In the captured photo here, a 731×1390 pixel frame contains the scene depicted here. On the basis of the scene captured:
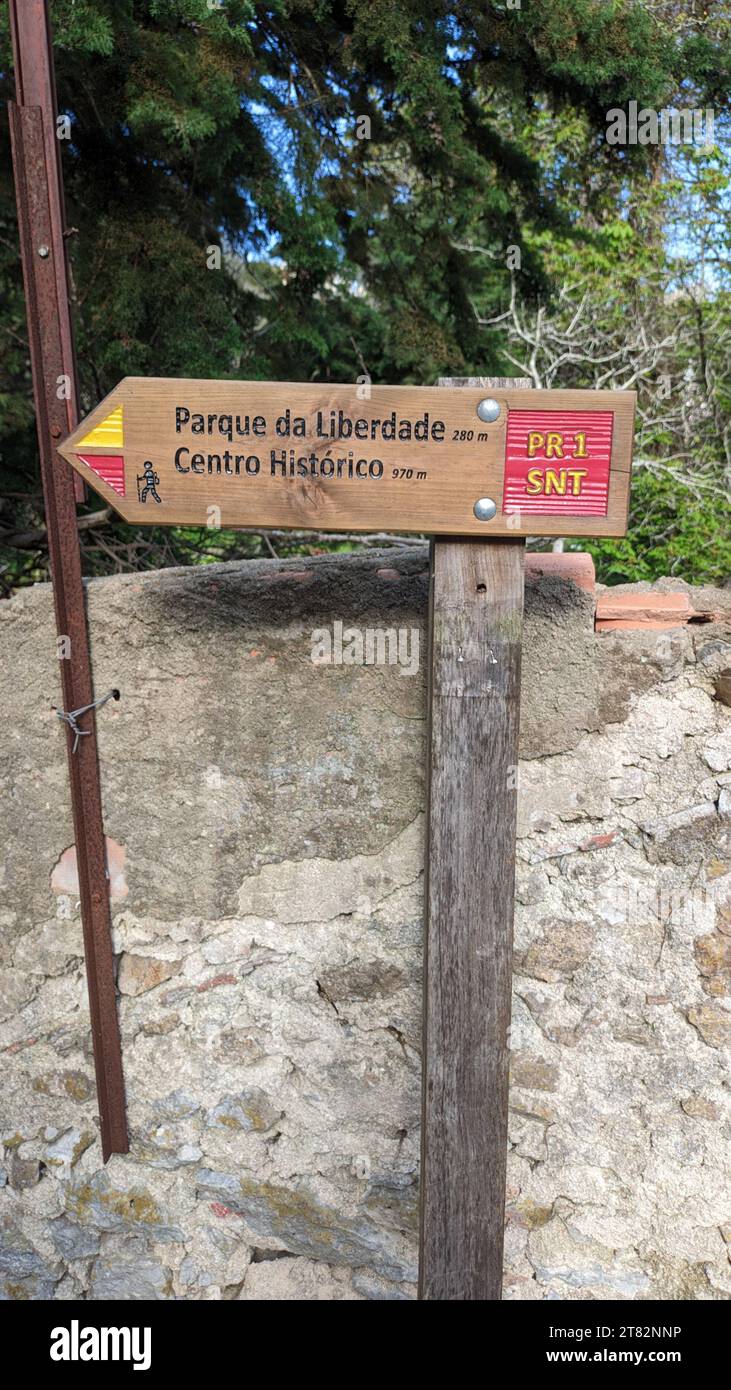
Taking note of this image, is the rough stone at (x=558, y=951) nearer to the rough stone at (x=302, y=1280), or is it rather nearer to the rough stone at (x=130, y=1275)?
the rough stone at (x=302, y=1280)

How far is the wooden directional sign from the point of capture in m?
1.42

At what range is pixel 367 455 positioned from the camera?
143 centimetres

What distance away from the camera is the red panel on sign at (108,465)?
4.76 ft

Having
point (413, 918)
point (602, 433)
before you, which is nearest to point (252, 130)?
point (602, 433)

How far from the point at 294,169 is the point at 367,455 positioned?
95.2 inches

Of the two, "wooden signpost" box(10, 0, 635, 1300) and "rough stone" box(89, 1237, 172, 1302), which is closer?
"wooden signpost" box(10, 0, 635, 1300)

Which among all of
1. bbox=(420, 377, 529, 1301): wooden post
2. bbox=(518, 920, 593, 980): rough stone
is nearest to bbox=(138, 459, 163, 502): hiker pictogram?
bbox=(420, 377, 529, 1301): wooden post

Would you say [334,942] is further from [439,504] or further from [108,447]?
[108,447]

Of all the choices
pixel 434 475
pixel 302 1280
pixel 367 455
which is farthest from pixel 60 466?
pixel 302 1280

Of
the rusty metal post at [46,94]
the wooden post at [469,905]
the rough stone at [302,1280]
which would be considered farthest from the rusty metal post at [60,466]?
the wooden post at [469,905]

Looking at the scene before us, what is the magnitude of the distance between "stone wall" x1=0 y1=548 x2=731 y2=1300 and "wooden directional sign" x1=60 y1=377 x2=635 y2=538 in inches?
14.8

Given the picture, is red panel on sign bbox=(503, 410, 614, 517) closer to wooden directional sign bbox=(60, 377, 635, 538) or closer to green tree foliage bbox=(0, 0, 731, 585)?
wooden directional sign bbox=(60, 377, 635, 538)

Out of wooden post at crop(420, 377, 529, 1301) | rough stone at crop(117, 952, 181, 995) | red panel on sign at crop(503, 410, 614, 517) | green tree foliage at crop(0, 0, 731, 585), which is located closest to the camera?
red panel on sign at crop(503, 410, 614, 517)

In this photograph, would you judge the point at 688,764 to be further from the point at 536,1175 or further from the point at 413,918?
the point at 536,1175
